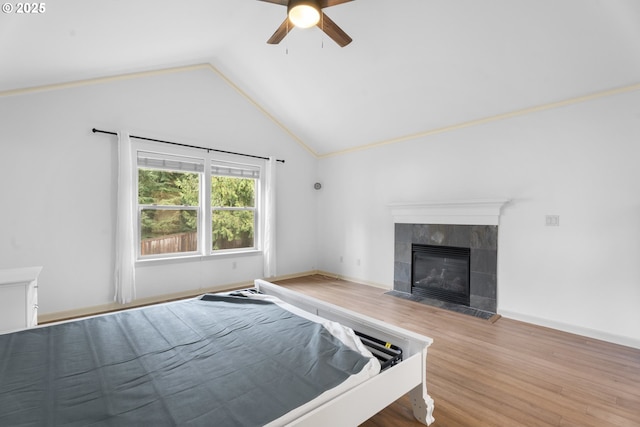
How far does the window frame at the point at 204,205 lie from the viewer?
389cm

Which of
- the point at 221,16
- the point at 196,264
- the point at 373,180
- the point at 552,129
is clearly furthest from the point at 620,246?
the point at 196,264

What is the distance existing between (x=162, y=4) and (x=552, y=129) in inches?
162

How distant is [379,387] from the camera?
1.39 meters

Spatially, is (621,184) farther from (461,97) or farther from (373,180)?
(373,180)

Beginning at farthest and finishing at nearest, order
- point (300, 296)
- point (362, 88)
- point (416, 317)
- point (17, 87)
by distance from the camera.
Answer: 1. point (362, 88)
2. point (416, 317)
3. point (17, 87)
4. point (300, 296)

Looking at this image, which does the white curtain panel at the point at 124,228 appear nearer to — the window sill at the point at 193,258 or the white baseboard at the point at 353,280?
the window sill at the point at 193,258

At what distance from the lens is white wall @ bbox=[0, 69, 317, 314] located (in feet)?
10.3

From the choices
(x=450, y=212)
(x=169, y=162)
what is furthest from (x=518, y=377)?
(x=169, y=162)

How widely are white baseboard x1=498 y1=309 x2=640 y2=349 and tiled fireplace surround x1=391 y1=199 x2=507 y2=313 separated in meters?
0.22

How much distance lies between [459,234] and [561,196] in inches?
45.4

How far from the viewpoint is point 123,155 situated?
3.64 metres

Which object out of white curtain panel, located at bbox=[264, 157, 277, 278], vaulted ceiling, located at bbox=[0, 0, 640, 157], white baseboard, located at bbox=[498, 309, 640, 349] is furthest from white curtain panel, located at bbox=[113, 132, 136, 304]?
white baseboard, located at bbox=[498, 309, 640, 349]

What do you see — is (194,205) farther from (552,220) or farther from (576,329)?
(576,329)

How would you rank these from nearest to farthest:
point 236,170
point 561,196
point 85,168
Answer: point 561,196 → point 85,168 → point 236,170
